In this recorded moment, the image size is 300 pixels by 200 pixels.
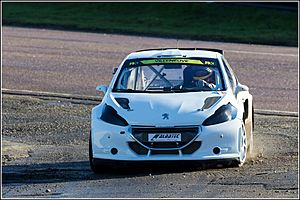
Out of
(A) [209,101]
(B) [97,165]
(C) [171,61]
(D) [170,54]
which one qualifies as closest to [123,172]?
(B) [97,165]

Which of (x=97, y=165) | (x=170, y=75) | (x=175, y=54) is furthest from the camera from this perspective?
(x=175, y=54)

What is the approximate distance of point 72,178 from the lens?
1052cm

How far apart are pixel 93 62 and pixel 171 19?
1119 cm

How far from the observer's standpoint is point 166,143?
34.9 ft

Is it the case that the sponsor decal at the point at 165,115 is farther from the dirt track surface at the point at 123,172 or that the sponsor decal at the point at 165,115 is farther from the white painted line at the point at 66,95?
the white painted line at the point at 66,95

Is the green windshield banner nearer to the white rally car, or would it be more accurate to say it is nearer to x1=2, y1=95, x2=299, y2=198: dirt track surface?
the white rally car

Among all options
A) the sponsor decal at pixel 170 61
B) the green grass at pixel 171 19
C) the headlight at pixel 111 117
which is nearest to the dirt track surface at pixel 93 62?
the green grass at pixel 171 19

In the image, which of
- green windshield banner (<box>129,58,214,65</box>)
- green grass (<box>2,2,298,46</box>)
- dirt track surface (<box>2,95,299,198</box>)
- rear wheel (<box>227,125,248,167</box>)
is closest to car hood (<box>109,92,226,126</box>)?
rear wheel (<box>227,125,248,167</box>)

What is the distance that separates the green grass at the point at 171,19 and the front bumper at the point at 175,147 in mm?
17309

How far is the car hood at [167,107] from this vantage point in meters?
10.7

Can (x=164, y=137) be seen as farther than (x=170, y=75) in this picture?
No

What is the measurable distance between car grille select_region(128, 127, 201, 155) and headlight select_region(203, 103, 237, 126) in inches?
7.5

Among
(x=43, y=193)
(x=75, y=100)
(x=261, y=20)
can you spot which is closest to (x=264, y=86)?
(x=75, y=100)

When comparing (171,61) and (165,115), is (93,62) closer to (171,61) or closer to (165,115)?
(171,61)
